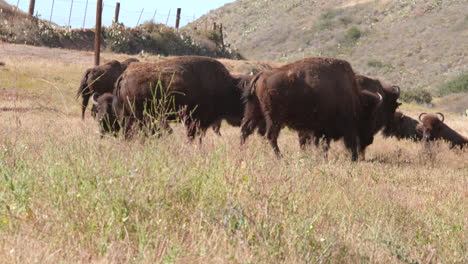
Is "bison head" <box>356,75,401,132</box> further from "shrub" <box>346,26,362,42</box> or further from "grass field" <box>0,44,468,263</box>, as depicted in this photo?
"shrub" <box>346,26,362,42</box>

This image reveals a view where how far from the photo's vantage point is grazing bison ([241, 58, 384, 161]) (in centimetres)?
1052

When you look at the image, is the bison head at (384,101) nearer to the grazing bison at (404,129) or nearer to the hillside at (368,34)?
the grazing bison at (404,129)

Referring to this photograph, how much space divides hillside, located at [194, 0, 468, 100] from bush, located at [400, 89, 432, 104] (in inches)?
322

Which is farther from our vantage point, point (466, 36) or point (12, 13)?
point (466, 36)

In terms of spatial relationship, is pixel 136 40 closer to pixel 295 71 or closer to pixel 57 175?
pixel 295 71

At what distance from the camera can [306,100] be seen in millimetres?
10578

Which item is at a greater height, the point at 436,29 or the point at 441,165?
the point at 436,29

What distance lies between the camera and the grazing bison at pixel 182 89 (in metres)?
9.94

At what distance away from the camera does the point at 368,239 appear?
507 cm

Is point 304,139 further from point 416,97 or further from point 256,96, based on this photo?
point 416,97

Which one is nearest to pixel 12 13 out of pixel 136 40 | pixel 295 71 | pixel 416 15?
pixel 136 40

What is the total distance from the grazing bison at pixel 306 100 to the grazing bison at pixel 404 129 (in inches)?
165

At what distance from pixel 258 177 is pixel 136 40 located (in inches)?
1381

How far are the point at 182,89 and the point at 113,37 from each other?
29006 mm
